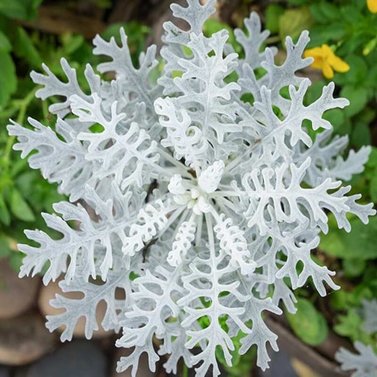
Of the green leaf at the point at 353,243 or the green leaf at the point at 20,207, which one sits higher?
the green leaf at the point at 353,243

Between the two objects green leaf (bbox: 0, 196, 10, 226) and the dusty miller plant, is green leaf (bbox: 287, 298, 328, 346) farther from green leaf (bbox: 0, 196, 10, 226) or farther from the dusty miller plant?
green leaf (bbox: 0, 196, 10, 226)

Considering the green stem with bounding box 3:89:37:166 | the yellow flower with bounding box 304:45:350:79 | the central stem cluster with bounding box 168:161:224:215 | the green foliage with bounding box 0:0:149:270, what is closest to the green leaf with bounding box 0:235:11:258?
the green foliage with bounding box 0:0:149:270

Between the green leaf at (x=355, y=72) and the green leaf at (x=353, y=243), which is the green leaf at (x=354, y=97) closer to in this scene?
the green leaf at (x=355, y=72)

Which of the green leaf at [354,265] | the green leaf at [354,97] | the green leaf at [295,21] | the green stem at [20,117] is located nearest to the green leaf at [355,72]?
the green leaf at [354,97]

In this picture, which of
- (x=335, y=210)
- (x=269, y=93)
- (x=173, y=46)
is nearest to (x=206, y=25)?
(x=173, y=46)

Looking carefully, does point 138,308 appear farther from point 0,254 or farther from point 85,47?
point 85,47

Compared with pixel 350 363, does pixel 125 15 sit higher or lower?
higher

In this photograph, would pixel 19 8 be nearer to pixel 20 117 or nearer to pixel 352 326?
pixel 20 117
